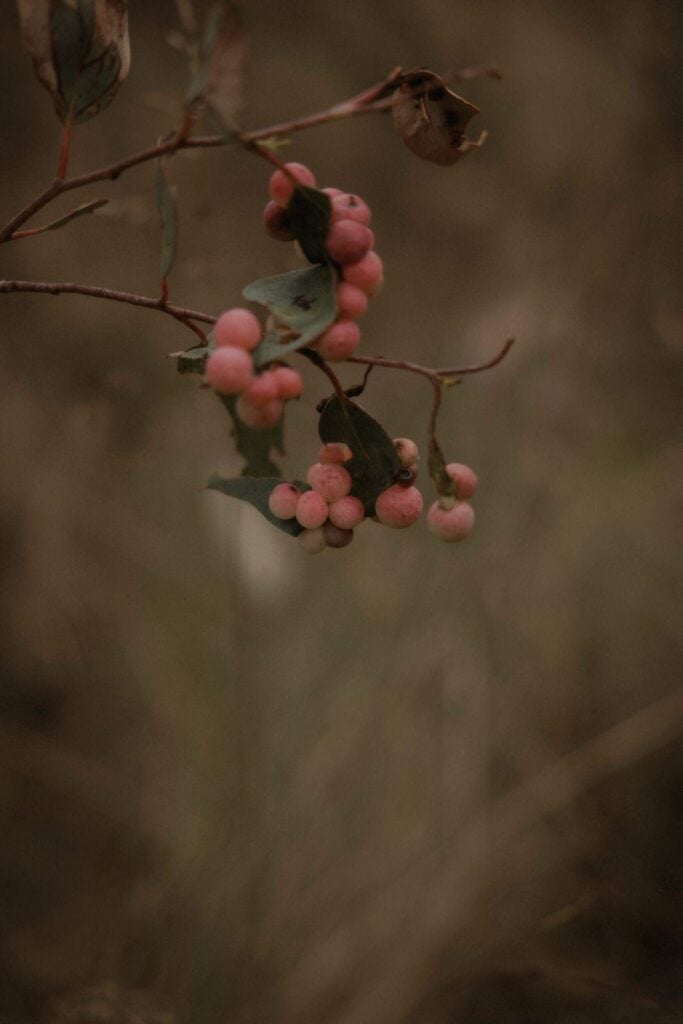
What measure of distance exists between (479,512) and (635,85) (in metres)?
0.60

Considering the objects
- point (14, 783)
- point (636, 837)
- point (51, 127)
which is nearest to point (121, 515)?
point (14, 783)

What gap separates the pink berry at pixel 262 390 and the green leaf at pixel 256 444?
38 mm

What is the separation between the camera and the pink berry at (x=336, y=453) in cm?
31

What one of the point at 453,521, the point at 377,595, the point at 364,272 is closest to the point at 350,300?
the point at 364,272

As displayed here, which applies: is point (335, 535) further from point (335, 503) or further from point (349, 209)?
point (349, 209)

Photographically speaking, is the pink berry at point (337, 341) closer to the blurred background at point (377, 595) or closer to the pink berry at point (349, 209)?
the pink berry at point (349, 209)

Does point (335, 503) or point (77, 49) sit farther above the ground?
point (77, 49)

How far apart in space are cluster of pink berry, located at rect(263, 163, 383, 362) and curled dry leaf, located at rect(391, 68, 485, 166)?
0.05m

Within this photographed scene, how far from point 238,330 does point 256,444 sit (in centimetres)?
6

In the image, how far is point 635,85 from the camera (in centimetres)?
107

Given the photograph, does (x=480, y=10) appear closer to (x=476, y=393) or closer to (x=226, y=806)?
(x=476, y=393)

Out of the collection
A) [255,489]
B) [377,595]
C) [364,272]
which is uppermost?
[364,272]

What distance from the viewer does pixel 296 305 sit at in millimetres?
263

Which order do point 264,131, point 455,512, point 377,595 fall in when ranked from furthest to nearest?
point 377,595 < point 455,512 < point 264,131
